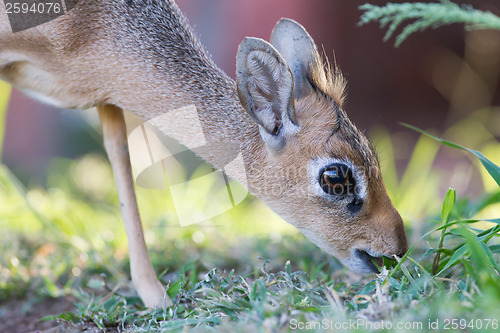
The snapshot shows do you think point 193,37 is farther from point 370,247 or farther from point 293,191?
point 370,247

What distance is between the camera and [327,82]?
3.39 m

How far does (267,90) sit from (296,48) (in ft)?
2.01

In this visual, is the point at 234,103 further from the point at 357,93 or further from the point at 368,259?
the point at 357,93

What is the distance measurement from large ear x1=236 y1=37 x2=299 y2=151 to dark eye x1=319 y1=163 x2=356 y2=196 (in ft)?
1.08

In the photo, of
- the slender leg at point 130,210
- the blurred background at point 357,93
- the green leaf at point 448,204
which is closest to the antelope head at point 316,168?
the green leaf at point 448,204

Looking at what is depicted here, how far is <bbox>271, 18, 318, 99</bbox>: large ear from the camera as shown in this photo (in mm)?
3406

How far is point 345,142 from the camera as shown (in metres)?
2.96

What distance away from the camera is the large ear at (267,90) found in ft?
9.21

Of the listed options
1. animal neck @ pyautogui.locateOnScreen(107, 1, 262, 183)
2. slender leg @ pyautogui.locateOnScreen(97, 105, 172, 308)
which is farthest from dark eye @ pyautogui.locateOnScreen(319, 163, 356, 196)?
slender leg @ pyautogui.locateOnScreen(97, 105, 172, 308)

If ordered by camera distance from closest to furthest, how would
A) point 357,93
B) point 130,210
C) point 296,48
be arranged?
point 130,210 < point 296,48 < point 357,93

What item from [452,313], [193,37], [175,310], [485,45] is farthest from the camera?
[485,45]

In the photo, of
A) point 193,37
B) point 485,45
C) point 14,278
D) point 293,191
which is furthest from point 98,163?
point 485,45

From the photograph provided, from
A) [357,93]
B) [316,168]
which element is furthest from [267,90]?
[357,93]

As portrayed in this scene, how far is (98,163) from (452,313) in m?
5.55
